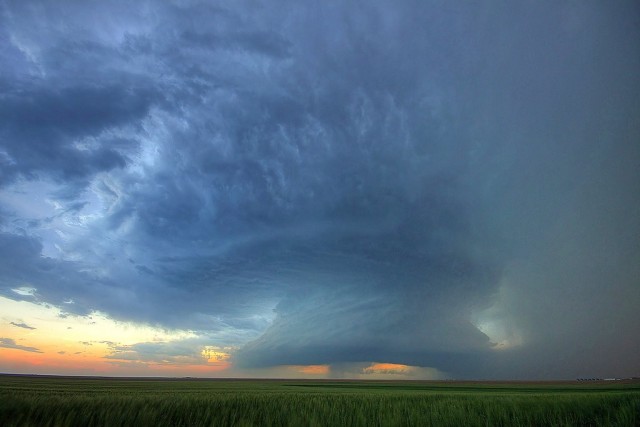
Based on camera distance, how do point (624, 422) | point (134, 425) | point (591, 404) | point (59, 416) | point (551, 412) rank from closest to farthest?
point (59, 416)
point (134, 425)
point (624, 422)
point (551, 412)
point (591, 404)

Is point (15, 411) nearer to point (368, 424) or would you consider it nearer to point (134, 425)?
point (134, 425)

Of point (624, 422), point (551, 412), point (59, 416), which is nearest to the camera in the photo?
point (59, 416)

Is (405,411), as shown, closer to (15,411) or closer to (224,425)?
(224,425)

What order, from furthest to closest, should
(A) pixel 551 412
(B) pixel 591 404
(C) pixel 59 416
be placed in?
(B) pixel 591 404 → (A) pixel 551 412 → (C) pixel 59 416

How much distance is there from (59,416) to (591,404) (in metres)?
13.4

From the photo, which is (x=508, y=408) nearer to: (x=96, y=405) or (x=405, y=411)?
(x=405, y=411)

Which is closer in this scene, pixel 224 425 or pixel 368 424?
pixel 224 425

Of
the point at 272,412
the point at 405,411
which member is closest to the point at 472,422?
the point at 405,411

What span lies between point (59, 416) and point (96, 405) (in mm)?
1751

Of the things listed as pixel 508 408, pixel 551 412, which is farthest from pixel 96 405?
pixel 551 412

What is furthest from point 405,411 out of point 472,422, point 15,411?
point 15,411

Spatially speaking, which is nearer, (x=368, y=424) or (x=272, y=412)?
(x=368, y=424)

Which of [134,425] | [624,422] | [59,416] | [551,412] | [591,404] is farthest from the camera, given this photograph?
[591,404]

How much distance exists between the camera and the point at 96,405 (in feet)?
25.0
